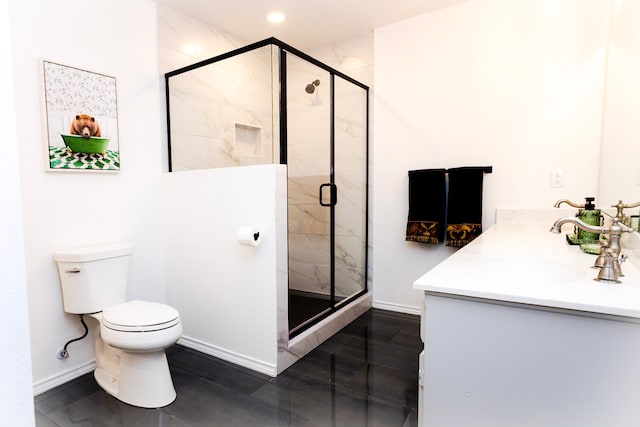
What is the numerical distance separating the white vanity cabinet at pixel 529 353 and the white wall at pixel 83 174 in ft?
6.67

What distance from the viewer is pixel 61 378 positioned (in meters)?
2.00

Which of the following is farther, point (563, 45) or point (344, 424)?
point (563, 45)

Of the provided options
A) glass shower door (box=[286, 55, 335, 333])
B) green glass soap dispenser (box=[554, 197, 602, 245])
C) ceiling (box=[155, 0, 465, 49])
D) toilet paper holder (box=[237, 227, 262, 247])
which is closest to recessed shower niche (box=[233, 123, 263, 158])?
glass shower door (box=[286, 55, 335, 333])

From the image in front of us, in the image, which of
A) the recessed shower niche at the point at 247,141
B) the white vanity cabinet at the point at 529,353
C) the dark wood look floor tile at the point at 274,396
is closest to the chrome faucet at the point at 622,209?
the white vanity cabinet at the point at 529,353

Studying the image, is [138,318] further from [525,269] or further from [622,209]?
[622,209]

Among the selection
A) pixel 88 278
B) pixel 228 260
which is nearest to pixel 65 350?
pixel 88 278

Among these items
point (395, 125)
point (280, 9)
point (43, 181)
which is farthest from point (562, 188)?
point (43, 181)

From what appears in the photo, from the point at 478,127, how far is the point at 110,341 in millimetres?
2713

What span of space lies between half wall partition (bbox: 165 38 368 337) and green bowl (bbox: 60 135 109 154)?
19.3 inches

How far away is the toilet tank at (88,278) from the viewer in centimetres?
193

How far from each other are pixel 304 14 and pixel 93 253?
88.6 inches

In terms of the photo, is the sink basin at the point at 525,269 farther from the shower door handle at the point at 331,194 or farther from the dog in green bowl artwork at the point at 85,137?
the dog in green bowl artwork at the point at 85,137

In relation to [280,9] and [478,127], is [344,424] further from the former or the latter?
[280,9]

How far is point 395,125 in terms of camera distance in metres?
2.93
